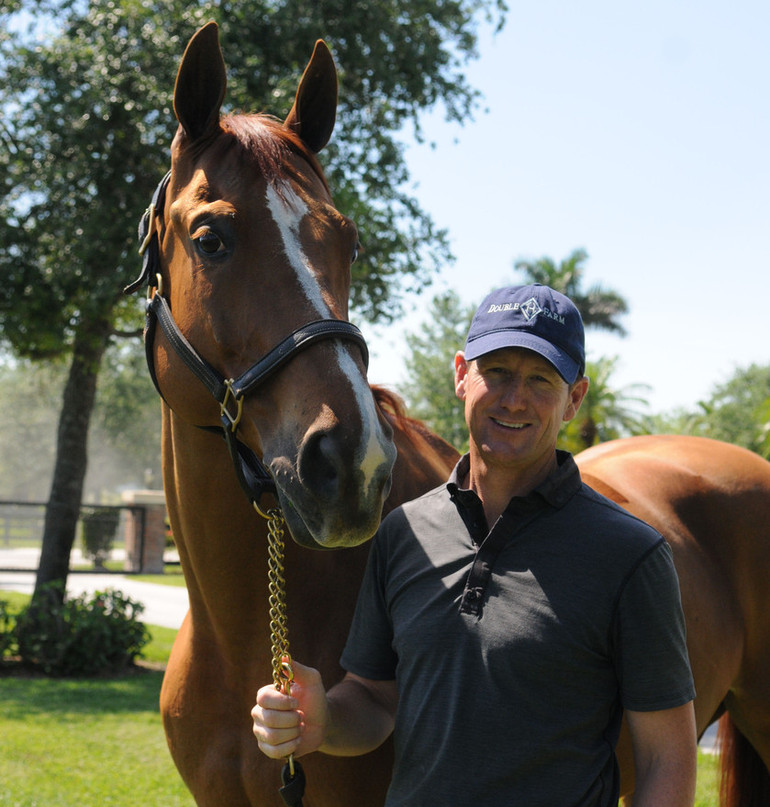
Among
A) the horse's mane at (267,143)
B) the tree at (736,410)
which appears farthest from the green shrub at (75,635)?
the tree at (736,410)

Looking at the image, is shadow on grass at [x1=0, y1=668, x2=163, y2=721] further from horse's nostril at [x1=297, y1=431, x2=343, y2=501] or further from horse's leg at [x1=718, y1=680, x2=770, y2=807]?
horse's nostril at [x1=297, y1=431, x2=343, y2=501]

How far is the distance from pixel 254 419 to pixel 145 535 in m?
19.9

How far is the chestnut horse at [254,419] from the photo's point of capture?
175 centimetres

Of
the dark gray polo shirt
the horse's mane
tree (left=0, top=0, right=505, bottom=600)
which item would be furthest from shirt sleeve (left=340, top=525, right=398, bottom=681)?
tree (left=0, top=0, right=505, bottom=600)

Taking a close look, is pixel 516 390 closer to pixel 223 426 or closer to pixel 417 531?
pixel 417 531

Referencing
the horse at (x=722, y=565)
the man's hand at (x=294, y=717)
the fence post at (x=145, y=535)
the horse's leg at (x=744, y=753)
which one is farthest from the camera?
the fence post at (x=145, y=535)

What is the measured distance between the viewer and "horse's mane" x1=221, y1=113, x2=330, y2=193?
2139mm

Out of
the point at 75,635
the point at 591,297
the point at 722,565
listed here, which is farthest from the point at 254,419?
the point at 591,297

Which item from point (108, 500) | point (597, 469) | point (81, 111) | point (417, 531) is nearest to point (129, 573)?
point (81, 111)

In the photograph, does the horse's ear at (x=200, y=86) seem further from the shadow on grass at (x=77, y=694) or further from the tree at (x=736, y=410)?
the tree at (x=736, y=410)

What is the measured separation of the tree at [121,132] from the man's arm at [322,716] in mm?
6830

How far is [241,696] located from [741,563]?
212cm

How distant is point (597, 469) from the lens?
11.7ft

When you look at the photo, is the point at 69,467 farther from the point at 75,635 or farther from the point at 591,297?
the point at 591,297
